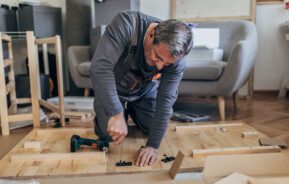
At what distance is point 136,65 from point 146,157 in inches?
13.7

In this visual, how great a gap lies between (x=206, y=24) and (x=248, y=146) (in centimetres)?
127

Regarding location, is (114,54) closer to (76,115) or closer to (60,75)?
(60,75)

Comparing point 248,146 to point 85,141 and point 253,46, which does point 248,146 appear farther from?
point 253,46

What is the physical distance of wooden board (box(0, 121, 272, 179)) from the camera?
1.00 metres

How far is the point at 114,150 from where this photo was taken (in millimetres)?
1207

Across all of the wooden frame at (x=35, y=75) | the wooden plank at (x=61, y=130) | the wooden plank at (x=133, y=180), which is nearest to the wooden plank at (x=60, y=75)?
the wooden frame at (x=35, y=75)

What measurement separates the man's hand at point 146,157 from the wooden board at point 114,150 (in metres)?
0.03

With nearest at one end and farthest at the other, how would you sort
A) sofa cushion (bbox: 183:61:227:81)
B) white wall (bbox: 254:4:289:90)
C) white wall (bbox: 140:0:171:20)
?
1. sofa cushion (bbox: 183:61:227:81)
2. white wall (bbox: 254:4:289:90)
3. white wall (bbox: 140:0:171:20)

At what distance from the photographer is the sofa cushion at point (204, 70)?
1660mm

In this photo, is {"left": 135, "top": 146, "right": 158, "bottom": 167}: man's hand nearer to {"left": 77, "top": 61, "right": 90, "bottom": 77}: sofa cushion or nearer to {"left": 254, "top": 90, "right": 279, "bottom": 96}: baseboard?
{"left": 77, "top": 61, "right": 90, "bottom": 77}: sofa cushion

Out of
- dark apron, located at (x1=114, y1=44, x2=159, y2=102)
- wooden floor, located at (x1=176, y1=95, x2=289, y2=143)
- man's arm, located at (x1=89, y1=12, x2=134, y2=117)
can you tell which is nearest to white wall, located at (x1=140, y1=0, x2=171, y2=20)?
wooden floor, located at (x1=176, y1=95, x2=289, y2=143)

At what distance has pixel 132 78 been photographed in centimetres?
112

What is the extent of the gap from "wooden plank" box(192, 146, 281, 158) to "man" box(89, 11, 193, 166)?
0.18 m

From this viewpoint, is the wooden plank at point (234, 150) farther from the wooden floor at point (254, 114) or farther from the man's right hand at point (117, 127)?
the man's right hand at point (117, 127)
